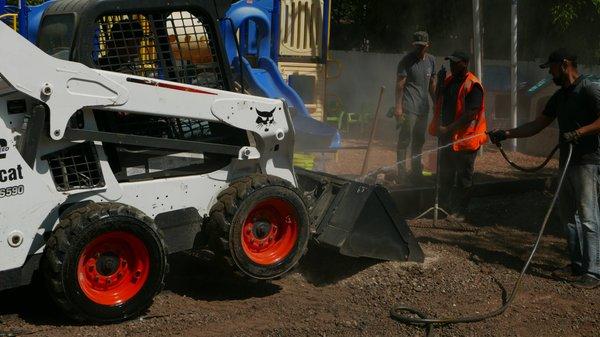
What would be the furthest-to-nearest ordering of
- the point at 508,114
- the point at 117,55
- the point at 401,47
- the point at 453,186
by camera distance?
1. the point at 401,47
2. the point at 508,114
3. the point at 453,186
4. the point at 117,55

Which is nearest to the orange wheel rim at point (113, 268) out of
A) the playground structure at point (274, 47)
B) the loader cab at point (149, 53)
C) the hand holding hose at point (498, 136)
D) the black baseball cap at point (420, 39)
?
the loader cab at point (149, 53)

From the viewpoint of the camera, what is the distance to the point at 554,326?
5.46 m

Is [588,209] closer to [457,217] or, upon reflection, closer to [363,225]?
[363,225]

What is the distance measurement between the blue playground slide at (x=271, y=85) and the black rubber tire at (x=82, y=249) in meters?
4.47

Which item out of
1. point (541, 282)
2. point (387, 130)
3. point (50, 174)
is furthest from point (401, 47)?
point (50, 174)

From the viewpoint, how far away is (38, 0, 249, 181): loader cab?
521cm

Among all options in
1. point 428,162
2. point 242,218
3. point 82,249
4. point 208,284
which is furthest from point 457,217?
point 82,249

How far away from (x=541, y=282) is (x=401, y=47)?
1513 cm

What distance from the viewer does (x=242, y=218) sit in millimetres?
5570

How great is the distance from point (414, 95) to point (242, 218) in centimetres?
486

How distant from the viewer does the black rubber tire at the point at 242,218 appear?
5.53 m

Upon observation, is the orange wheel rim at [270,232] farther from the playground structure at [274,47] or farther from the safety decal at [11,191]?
the safety decal at [11,191]

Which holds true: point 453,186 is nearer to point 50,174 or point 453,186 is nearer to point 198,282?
point 198,282

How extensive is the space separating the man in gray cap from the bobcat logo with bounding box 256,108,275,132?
427 centimetres
